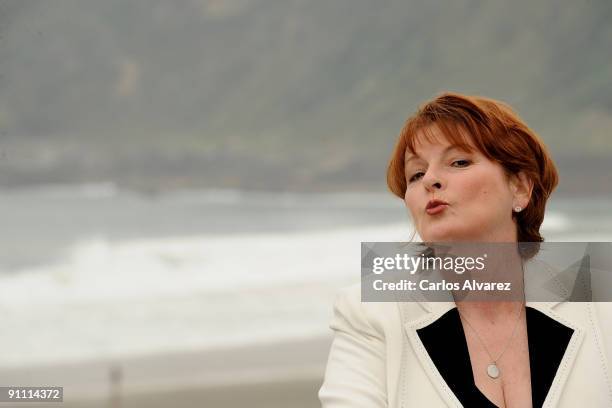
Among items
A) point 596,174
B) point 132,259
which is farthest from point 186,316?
point 596,174

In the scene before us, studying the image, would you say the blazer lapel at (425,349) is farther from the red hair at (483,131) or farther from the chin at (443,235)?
the red hair at (483,131)

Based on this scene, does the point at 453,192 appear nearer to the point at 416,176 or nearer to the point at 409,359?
the point at 416,176

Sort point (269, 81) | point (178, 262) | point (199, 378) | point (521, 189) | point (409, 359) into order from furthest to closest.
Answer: point (269, 81) → point (178, 262) → point (199, 378) → point (521, 189) → point (409, 359)

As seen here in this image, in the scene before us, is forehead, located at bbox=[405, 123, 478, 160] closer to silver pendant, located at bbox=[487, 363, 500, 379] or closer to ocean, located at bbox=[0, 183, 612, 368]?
silver pendant, located at bbox=[487, 363, 500, 379]

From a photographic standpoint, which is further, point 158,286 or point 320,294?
point 158,286

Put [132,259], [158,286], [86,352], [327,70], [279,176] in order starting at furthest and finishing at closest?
[327,70], [279,176], [132,259], [158,286], [86,352]

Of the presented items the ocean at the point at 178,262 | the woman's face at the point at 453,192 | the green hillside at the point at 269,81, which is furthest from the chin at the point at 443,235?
the green hillside at the point at 269,81

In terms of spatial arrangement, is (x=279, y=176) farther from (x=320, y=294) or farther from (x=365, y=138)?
(x=320, y=294)

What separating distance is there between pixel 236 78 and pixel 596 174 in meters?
12.7

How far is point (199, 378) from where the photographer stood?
4402 millimetres

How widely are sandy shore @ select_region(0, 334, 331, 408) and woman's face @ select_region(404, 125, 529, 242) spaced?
8.67 ft

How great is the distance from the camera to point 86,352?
5816 millimetres

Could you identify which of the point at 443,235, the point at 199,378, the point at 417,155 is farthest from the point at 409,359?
the point at 199,378

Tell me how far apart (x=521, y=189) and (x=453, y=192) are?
15 cm
